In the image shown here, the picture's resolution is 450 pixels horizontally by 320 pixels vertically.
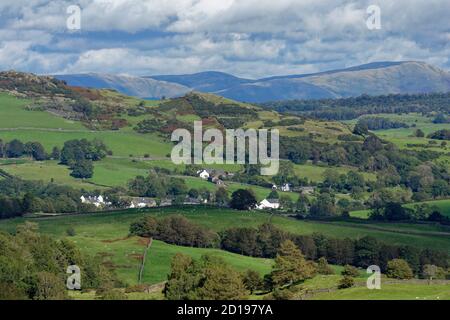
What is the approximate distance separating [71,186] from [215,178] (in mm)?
30291

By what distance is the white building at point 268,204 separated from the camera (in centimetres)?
16402

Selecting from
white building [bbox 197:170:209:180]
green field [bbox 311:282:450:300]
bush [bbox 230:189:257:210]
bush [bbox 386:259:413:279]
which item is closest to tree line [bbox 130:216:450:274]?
bush [bbox 230:189:257:210]

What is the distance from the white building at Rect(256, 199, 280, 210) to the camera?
164025 millimetres

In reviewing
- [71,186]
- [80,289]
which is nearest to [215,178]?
[71,186]

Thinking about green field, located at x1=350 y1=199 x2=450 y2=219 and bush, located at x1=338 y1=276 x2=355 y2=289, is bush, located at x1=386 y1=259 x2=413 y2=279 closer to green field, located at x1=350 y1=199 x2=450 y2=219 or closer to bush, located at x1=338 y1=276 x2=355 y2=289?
bush, located at x1=338 y1=276 x2=355 y2=289

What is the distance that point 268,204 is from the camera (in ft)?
549

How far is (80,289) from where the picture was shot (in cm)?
8325

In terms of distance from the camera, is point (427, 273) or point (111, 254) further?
point (111, 254)
